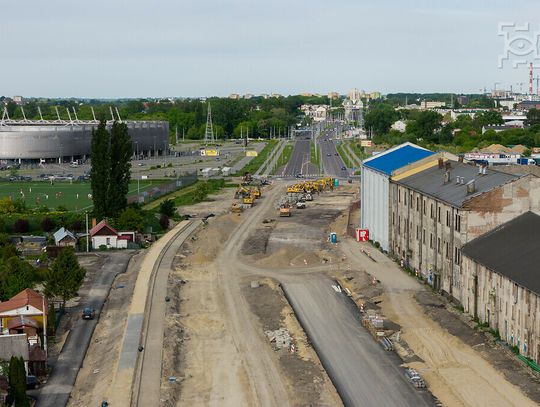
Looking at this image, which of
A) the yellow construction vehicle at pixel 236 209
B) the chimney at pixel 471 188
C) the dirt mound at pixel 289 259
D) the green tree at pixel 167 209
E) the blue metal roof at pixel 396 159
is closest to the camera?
the chimney at pixel 471 188

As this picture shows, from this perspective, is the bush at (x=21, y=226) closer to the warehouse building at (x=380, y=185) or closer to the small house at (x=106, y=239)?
the small house at (x=106, y=239)

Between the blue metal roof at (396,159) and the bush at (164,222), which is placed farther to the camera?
the bush at (164,222)

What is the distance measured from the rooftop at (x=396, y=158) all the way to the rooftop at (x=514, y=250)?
65.7 ft

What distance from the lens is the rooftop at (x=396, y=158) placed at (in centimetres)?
7450

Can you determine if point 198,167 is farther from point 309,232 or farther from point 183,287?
point 183,287

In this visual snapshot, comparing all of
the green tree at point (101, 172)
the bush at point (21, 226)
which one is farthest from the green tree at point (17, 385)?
the bush at point (21, 226)

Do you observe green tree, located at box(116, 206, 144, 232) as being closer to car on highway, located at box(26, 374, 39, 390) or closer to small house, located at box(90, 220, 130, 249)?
small house, located at box(90, 220, 130, 249)

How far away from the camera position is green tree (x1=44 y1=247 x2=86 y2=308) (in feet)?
177

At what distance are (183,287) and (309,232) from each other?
26704mm

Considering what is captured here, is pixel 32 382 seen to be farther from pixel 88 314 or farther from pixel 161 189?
pixel 161 189

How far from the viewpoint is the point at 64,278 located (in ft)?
178

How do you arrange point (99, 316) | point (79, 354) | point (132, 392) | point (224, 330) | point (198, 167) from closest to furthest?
point (132, 392), point (79, 354), point (224, 330), point (99, 316), point (198, 167)

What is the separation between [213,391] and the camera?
39156 millimetres

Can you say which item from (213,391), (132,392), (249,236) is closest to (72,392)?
(132,392)
